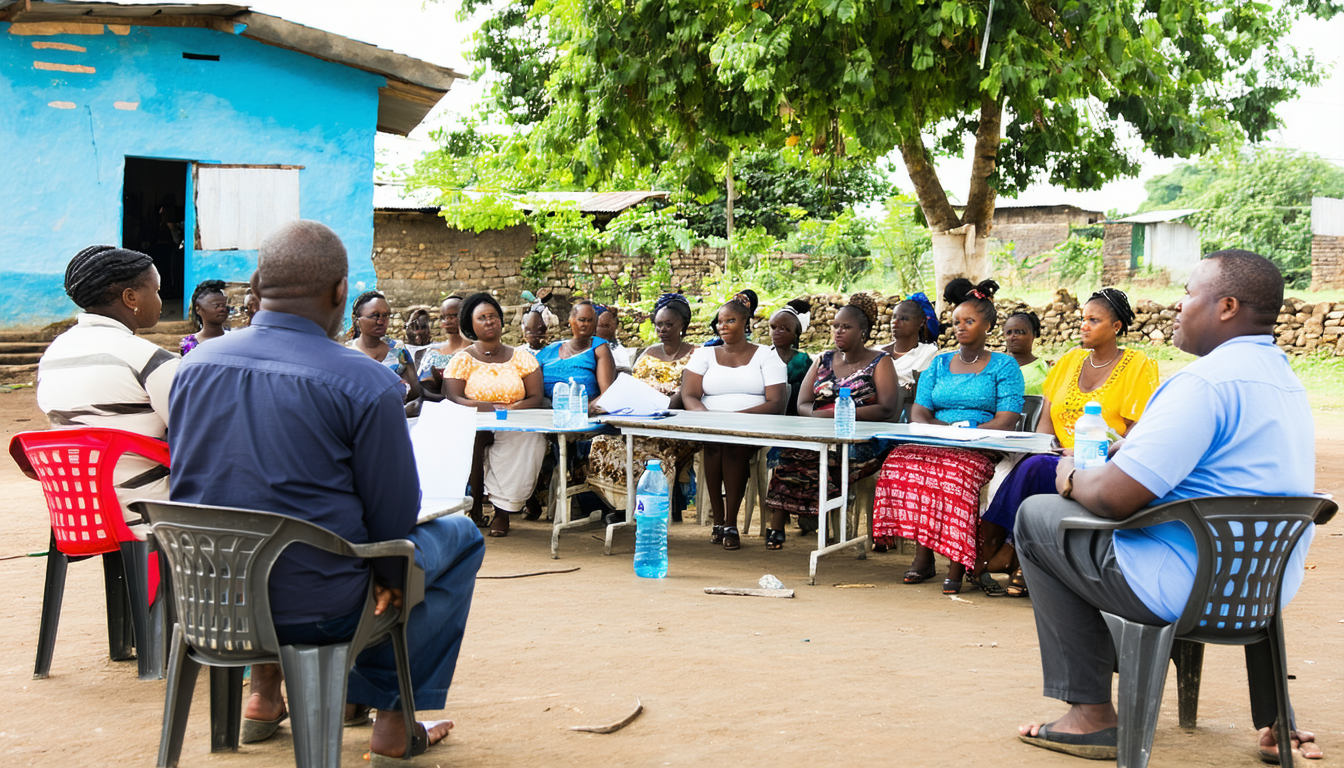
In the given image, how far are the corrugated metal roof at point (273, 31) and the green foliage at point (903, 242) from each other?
8357mm

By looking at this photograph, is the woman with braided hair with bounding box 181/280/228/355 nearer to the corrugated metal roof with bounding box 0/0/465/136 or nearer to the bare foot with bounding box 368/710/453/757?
the bare foot with bounding box 368/710/453/757

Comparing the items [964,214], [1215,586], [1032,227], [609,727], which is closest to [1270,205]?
[1032,227]

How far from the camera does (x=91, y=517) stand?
11.7ft

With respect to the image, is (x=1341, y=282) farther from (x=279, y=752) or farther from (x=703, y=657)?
(x=279, y=752)

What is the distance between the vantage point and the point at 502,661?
13.2 feet

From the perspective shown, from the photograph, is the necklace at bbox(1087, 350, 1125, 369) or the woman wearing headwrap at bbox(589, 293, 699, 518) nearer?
the necklace at bbox(1087, 350, 1125, 369)

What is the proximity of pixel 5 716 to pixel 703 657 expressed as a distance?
232 cm

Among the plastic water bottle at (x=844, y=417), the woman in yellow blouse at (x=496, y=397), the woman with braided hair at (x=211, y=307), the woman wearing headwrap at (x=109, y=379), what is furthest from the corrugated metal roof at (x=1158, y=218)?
the woman wearing headwrap at (x=109, y=379)

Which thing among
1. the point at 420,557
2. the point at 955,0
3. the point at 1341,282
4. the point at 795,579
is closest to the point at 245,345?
the point at 420,557

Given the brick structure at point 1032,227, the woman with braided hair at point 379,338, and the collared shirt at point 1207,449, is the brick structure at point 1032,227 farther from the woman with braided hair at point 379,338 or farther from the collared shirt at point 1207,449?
the collared shirt at point 1207,449

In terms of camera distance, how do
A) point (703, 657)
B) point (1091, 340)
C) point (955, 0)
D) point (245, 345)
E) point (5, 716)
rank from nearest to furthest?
point (245, 345)
point (5, 716)
point (703, 657)
point (1091, 340)
point (955, 0)

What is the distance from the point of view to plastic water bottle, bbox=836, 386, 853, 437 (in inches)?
213

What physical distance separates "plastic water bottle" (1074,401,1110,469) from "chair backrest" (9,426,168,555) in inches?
119

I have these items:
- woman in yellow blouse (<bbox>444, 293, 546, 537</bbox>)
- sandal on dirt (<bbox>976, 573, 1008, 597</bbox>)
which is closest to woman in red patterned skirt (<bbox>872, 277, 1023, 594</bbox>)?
sandal on dirt (<bbox>976, 573, 1008, 597</bbox>)
